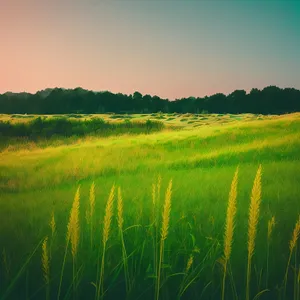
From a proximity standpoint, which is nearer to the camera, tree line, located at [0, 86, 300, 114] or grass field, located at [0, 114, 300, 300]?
grass field, located at [0, 114, 300, 300]

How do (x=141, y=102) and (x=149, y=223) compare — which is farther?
(x=141, y=102)

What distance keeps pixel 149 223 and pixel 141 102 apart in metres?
7.78

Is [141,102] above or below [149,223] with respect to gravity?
above

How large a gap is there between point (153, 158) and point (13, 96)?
346cm

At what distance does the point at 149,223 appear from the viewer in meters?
2.79

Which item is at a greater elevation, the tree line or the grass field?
the tree line

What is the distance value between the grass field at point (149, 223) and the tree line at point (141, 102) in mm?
1018

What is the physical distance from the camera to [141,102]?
10.2m

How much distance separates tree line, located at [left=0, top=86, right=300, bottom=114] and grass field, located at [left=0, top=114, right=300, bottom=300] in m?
1.02

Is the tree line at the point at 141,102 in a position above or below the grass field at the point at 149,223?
above

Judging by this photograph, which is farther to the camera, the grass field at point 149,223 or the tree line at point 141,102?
the tree line at point 141,102

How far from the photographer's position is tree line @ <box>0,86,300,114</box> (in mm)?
6688

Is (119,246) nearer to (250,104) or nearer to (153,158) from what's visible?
(153,158)

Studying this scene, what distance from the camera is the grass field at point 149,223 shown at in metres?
1.58
